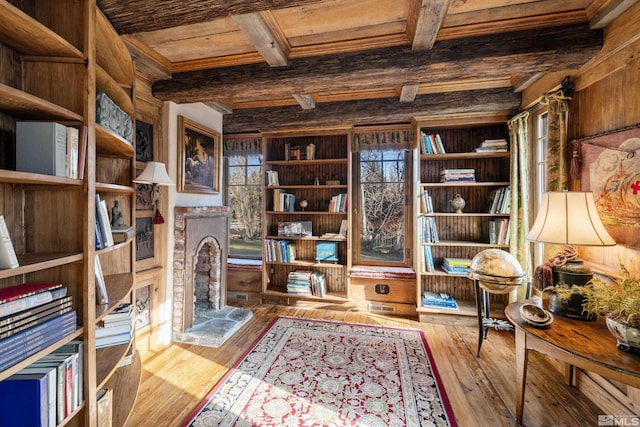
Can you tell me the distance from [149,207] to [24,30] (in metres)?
1.74

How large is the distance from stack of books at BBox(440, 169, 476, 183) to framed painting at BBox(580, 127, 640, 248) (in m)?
1.17

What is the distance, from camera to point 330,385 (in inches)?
81.7

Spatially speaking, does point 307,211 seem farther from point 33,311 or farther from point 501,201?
point 33,311

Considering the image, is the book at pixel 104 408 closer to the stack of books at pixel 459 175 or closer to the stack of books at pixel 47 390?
the stack of books at pixel 47 390

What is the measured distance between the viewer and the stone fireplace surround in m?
2.76

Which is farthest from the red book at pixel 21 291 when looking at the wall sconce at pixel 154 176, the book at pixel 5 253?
the wall sconce at pixel 154 176

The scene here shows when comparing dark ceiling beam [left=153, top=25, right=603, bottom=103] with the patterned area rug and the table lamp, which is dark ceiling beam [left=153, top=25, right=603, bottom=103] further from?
the patterned area rug

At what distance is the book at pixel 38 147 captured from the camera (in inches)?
41.8

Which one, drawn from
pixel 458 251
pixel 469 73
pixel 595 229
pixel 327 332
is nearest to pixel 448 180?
pixel 458 251

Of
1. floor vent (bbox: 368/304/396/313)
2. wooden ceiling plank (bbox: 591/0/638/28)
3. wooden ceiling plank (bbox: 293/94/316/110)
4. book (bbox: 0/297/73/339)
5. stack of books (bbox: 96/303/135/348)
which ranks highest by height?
wooden ceiling plank (bbox: 293/94/316/110)

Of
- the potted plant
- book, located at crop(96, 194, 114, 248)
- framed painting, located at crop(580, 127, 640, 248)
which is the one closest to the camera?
the potted plant

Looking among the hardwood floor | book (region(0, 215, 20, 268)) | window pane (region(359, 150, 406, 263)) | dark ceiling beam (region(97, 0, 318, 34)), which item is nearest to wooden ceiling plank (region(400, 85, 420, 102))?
window pane (region(359, 150, 406, 263))

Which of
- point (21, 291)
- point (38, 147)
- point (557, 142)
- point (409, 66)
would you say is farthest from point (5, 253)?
point (557, 142)

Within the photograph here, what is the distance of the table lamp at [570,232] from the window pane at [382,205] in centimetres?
191
